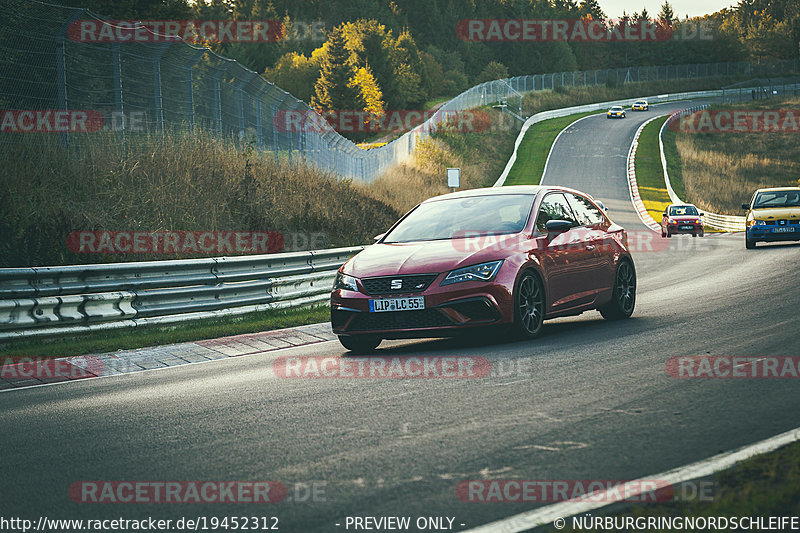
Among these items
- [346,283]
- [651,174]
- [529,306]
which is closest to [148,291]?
[346,283]

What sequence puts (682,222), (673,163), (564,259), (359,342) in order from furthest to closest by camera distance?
(673,163) < (682,222) < (564,259) < (359,342)

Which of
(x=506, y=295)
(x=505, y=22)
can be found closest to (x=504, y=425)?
(x=506, y=295)

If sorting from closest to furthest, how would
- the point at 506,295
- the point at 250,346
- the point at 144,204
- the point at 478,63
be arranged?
1. the point at 506,295
2. the point at 250,346
3. the point at 144,204
4. the point at 478,63

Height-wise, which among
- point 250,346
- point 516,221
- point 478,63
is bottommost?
point 250,346

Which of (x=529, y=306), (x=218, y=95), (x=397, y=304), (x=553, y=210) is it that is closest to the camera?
(x=397, y=304)

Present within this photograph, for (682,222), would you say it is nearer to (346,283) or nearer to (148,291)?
(148,291)

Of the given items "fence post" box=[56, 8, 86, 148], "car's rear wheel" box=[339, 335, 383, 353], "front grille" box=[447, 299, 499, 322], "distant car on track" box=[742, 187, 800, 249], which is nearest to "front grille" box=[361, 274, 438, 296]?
"front grille" box=[447, 299, 499, 322]

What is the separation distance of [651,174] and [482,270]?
51.9 m

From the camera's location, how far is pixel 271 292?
548 inches

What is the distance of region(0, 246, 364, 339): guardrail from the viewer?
1093 centimetres

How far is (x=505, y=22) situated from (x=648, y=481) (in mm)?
156479

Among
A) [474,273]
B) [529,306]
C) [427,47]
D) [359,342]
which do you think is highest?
[427,47]

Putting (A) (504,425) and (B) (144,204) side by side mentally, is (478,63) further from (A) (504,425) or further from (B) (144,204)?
(A) (504,425)

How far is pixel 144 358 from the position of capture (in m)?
10.4
